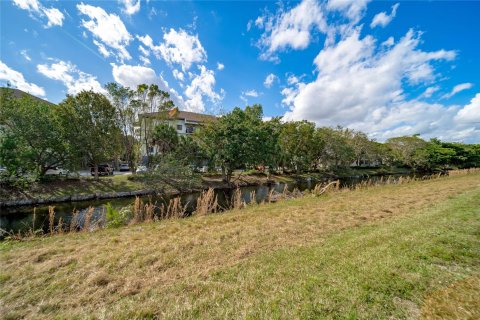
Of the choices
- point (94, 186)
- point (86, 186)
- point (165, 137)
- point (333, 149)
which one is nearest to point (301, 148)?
point (333, 149)

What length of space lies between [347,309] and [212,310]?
5.88ft

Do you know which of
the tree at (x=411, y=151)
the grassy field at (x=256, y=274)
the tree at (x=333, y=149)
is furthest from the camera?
the tree at (x=411, y=151)

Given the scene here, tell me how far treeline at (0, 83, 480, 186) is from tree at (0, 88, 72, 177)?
4 centimetres

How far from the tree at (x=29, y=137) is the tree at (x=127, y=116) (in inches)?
213

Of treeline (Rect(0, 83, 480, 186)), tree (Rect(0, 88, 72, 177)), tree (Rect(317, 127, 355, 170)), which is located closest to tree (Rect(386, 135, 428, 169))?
tree (Rect(317, 127, 355, 170))

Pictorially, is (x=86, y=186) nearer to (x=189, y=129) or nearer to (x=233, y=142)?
(x=233, y=142)

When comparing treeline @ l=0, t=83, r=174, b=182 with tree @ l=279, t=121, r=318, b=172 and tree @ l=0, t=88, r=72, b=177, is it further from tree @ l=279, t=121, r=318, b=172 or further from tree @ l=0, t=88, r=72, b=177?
tree @ l=279, t=121, r=318, b=172

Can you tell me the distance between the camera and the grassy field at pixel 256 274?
8.48 ft

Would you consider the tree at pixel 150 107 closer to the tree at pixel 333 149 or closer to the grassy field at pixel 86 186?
the grassy field at pixel 86 186

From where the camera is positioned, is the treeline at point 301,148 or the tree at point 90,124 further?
the treeline at point 301,148

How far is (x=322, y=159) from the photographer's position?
37062mm

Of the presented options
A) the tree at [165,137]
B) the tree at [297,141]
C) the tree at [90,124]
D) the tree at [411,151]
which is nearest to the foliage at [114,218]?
the tree at [90,124]

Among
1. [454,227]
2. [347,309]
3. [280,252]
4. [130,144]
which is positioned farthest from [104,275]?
[130,144]

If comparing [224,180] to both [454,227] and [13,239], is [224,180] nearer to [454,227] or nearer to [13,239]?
[13,239]
